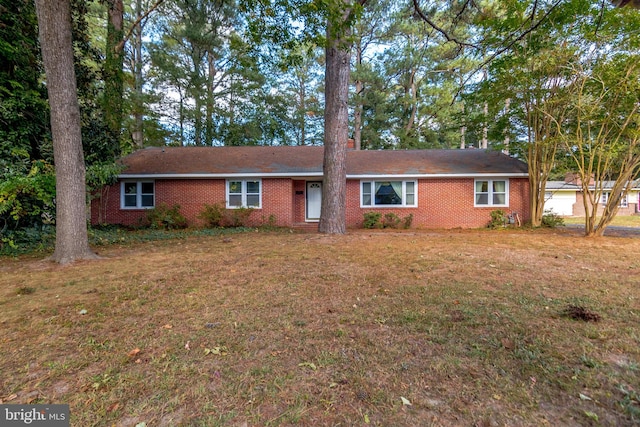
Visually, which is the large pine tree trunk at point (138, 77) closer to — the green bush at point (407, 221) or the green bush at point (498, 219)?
the green bush at point (407, 221)

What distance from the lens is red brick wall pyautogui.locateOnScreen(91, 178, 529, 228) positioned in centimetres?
1314

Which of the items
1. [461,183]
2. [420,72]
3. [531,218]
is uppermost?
[420,72]

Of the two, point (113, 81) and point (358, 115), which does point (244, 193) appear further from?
point (358, 115)

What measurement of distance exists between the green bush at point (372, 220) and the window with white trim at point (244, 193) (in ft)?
15.3

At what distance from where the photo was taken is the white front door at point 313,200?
14.6 m

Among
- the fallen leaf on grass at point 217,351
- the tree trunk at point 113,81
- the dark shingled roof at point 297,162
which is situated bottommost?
the fallen leaf on grass at point 217,351

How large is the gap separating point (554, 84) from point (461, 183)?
4677 mm

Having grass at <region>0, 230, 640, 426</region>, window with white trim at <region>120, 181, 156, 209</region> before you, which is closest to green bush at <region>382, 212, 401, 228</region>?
grass at <region>0, 230, 640, 426</region>

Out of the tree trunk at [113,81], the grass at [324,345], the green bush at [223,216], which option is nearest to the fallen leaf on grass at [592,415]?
the grass at [324,345]

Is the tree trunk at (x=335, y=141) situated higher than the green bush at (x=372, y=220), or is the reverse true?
the tree trunk at (x=335, y=141)

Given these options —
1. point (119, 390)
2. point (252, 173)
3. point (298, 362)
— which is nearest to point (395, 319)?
point (298, 362)

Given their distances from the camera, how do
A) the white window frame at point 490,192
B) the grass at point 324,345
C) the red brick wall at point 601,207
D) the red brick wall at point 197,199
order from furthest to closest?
1. the red brick wall at point 601,207
2. the white window frame at point 490,192
3. the red brick wall at point 197,199
4. the grass at point 324,345

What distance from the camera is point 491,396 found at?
80.0 inches

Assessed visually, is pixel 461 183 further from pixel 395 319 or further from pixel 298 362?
pixel 298 362
